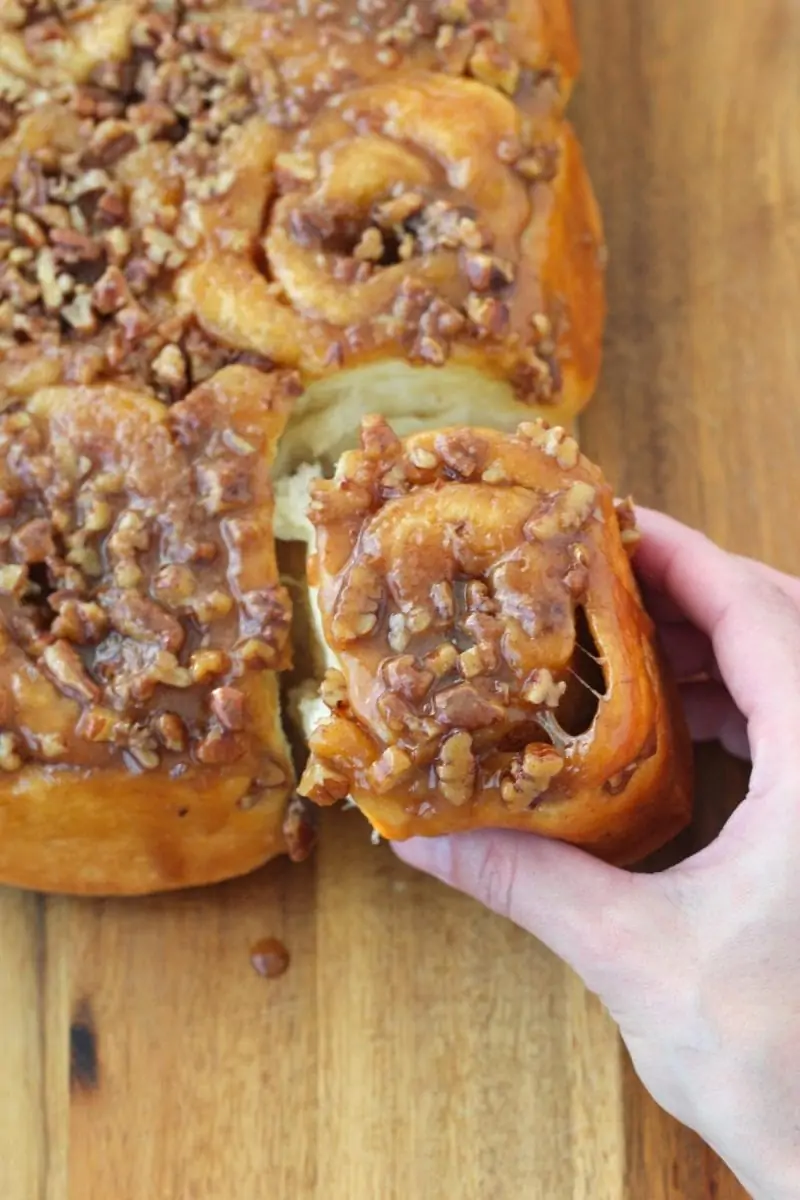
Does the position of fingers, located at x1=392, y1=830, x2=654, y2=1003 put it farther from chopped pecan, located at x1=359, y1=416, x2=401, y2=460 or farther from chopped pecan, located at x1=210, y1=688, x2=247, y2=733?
chopped pecan, located at x1=359, y1=416, x2=401, y2=460

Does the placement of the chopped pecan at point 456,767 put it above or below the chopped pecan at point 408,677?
below

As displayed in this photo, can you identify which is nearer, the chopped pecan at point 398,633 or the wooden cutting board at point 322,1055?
the chopped pecan at point 398,633

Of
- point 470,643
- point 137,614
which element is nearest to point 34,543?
point 137,614

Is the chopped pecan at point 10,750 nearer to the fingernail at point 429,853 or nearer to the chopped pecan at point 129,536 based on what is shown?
the chopped pecan at point 129,536

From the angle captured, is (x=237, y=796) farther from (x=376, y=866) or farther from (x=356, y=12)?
(x=356, y=12)

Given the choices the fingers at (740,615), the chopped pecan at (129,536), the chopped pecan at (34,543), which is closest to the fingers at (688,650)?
the fingers at (740,615)

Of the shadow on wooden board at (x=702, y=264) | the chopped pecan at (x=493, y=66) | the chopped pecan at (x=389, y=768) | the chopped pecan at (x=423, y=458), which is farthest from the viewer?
the shadow on wooden board at (x=702, y=264)
